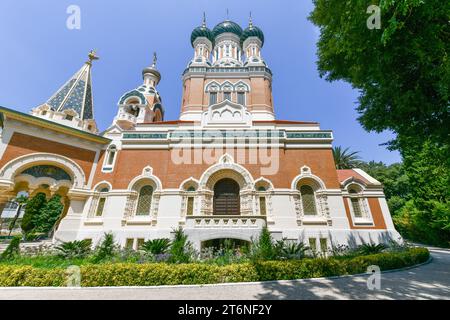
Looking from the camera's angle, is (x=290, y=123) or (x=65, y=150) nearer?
(x=65, y=150)

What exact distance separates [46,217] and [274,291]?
3465 centimetres

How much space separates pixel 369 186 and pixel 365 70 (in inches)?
393

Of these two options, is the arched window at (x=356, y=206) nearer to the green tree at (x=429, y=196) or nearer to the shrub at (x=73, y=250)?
the green tree at (x=429, y=196)

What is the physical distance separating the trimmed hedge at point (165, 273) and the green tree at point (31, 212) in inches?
1004

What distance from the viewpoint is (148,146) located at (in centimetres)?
1492

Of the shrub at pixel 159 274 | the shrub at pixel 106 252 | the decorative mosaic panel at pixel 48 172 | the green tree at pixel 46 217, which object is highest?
the decorative mosaic panel at pixel 48 172

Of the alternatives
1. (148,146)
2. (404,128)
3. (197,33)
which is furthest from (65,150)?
(197,33)

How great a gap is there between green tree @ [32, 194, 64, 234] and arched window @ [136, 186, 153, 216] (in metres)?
22.2

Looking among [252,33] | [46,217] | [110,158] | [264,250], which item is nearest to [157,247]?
[264,250]

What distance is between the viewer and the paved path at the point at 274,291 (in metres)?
5.41

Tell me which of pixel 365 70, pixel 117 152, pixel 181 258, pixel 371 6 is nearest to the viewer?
pixel 371 6

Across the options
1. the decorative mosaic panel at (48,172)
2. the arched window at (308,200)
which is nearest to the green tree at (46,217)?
the decorative mosaic panel at (48,172)

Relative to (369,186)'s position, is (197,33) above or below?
above

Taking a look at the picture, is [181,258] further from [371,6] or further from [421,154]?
[421,154]
